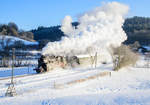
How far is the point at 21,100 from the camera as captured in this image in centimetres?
1142

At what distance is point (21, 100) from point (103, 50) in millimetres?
28004

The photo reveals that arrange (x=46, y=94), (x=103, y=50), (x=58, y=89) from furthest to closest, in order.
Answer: (x=103, y=50) < (x=58, y=89) < (x=46, y=94)

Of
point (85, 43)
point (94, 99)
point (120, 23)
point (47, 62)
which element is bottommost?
point (94, 99)

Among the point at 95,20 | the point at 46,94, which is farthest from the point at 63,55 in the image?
the point at 46,94

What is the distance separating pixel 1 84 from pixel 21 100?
4.96m

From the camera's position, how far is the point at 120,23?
3212 centimetres

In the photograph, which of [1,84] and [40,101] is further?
[1,84]

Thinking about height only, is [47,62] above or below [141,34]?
below

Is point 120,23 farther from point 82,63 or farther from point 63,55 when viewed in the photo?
point 63,55

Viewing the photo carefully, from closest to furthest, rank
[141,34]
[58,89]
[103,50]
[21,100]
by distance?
[21,100]
[58,89]
[103,50]
[141,34]

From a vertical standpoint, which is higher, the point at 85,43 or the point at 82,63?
the point at 85,43

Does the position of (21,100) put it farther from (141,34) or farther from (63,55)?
(141,34)

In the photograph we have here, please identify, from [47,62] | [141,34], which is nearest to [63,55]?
[47,62]

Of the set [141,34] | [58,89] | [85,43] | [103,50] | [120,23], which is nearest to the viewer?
[58,89]
